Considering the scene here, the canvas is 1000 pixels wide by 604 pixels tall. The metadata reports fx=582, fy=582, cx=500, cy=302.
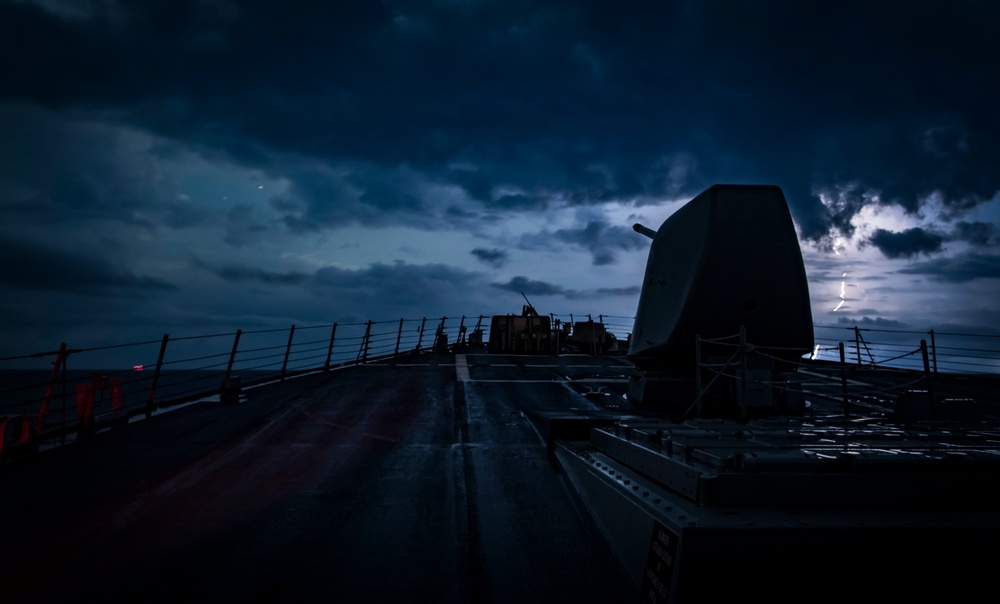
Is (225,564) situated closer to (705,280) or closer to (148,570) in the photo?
(148,570)

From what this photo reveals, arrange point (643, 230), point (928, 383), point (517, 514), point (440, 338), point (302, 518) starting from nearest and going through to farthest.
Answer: point (302, 518) → point (517, 514) → point (928, 383) → point (643, 230) → point (440, 338)

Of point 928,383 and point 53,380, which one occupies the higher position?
point 928,383

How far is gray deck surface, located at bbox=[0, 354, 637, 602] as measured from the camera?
371 cm

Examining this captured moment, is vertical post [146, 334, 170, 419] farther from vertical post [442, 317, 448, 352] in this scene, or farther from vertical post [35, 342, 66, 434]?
vertical post [442, 317, 448, 352]

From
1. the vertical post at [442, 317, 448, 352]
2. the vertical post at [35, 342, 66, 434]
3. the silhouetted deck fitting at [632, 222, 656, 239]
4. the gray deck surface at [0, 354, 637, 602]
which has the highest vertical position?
the silhouetted deck fitting at [632, 222, 656, 239]

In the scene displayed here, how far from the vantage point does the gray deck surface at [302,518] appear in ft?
12.2

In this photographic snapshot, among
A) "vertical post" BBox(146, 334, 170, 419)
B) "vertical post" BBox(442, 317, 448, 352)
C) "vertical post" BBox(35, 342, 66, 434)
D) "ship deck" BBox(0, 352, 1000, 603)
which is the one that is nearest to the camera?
"ship deck" BBox(0, 352, 1000, 603)

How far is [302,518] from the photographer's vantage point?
495cm

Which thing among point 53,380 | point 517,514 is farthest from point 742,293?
point 53,380

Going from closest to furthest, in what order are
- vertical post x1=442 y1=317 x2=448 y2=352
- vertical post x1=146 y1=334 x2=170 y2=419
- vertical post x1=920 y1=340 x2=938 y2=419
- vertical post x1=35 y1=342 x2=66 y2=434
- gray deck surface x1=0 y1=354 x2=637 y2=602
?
gray deck surface x1=0 y1=354 x2=637 y2=602 → vertical post x1=920 y1=340 x2=938 y2=419 → vertical post x1=35 y1=342 x2=66 y2=434 → vertical post x1=146 y1=334 x2=170 y2=419 → vertical post x1=442 y1=317 x2=448 y2=352

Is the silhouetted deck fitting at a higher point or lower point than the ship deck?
higher

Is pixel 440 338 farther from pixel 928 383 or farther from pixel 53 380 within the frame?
pixel 928 383

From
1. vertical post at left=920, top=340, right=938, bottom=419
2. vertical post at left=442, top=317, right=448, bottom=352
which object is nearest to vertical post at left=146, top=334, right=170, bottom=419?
vertical post at left=920, top=340, right=938, bottom=419

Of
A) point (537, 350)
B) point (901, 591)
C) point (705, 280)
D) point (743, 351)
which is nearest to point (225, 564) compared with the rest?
point (901, 591)
